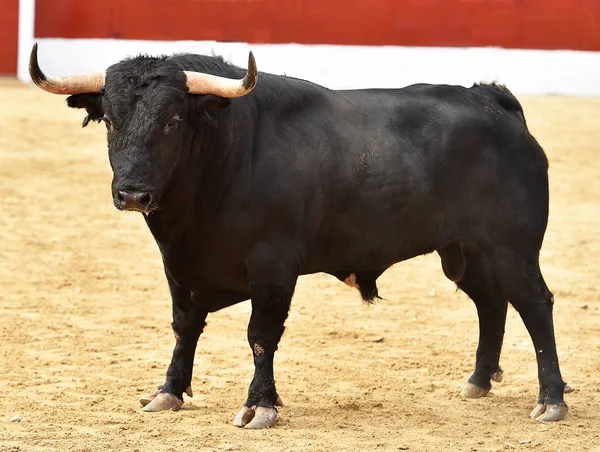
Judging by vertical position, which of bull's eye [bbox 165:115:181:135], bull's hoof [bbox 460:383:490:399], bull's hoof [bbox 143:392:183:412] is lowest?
bull's hoof [bbox 143:392:183:412]

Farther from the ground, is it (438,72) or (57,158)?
(438,72)

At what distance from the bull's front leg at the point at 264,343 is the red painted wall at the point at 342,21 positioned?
28.4 feet

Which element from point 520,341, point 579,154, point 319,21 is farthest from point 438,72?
point 520,341

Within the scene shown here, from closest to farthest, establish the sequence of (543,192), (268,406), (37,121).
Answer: (268,406), (543,192), (37,121)

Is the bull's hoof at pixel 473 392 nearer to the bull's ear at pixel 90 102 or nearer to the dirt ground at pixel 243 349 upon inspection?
the dirt ground at pixel 243 349

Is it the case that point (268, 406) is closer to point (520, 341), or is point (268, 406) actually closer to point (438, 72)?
point (520, 341)

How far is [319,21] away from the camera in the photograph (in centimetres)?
1312

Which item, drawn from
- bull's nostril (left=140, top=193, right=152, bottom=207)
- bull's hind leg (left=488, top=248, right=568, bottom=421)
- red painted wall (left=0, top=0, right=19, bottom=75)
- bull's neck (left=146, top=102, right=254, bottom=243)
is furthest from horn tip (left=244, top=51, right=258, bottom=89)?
red painted wall (left=0, top=0, right=19, bottom=75)

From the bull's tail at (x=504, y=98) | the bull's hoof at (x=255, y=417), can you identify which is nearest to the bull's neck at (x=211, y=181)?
the bull's hoof at (x=255, y=417)

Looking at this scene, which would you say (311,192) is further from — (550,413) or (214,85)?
(550,413)

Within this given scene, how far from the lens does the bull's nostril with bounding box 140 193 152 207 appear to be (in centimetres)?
429

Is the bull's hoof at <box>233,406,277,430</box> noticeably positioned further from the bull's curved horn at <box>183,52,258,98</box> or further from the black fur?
the bull's curved horn at <box>183,52,258,98</box>

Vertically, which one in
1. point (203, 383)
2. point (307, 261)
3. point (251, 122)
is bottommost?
→ point (203, 383)

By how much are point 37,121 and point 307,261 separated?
22.9ft
